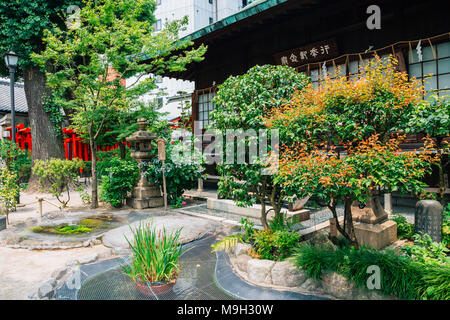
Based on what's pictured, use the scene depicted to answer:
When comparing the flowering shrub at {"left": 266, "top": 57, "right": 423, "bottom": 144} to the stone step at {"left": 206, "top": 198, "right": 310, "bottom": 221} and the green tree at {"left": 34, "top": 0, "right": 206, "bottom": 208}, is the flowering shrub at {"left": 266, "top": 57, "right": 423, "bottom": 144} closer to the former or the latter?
the stone step at {"left": 206, "top": 198, "right": 310, "bottom": 221}

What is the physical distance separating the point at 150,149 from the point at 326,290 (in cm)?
817

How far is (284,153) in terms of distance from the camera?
4.40m

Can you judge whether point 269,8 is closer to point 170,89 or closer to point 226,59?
point 226,59

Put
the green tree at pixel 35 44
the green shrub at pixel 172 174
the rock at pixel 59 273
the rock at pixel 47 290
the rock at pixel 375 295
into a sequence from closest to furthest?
1. the rock at pixel 375 295
2. the rock at pixel 47 290
3. the rock at pixel 59 273
4. the green shrub at pixel 172 174
5. the green tree at pixel 35 44

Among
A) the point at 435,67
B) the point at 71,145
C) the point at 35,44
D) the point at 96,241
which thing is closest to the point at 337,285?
the point at 96,241

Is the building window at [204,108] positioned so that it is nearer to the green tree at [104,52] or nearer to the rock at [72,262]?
the green tree at [104,52]

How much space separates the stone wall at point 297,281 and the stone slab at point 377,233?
5.40 ft

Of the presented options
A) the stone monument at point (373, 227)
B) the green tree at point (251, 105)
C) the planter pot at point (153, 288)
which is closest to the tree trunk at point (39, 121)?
the green tree at point (251, 105)

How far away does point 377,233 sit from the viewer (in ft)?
16.4

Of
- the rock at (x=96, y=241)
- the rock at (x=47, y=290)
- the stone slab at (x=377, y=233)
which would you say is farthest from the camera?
the rock at (x=96, y=241)

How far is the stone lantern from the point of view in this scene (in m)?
10.0

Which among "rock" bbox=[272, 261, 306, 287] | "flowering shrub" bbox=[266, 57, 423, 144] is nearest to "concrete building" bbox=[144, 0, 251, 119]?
"flowering shrub" bbox=[266, 57, 423, 144]

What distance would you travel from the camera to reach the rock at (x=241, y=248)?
16.1ft

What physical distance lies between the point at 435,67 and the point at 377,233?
540 cm
